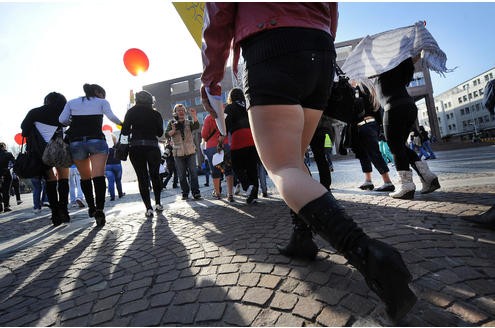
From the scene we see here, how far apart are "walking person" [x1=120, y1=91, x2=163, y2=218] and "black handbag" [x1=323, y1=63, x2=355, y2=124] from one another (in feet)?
9.55

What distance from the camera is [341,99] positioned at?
2484 millimetres

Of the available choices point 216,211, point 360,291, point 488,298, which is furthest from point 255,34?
point 216,211

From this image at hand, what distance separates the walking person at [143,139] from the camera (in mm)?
4238

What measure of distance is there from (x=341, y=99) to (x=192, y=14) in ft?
13.3

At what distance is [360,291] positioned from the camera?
1.29 meters

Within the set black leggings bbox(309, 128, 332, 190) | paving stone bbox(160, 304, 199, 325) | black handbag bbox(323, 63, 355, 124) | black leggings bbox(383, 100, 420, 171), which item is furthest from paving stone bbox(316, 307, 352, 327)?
black leggings bbox(383, 100, 420, 171)

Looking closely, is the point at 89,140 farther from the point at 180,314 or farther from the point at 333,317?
the point at 333,317

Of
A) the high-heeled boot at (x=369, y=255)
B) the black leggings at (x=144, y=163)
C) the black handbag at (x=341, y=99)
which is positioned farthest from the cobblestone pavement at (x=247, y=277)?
the black leggings at (x=144, y=163)

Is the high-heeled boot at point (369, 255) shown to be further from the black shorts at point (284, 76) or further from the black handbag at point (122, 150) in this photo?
the black handbag at point (122, 150)

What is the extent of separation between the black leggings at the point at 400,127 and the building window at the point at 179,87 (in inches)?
1834

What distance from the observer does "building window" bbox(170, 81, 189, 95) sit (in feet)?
154

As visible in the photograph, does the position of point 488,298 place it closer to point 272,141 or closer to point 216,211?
point 272,141

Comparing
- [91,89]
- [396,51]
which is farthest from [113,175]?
[396,51]

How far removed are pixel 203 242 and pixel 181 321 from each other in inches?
47.2
